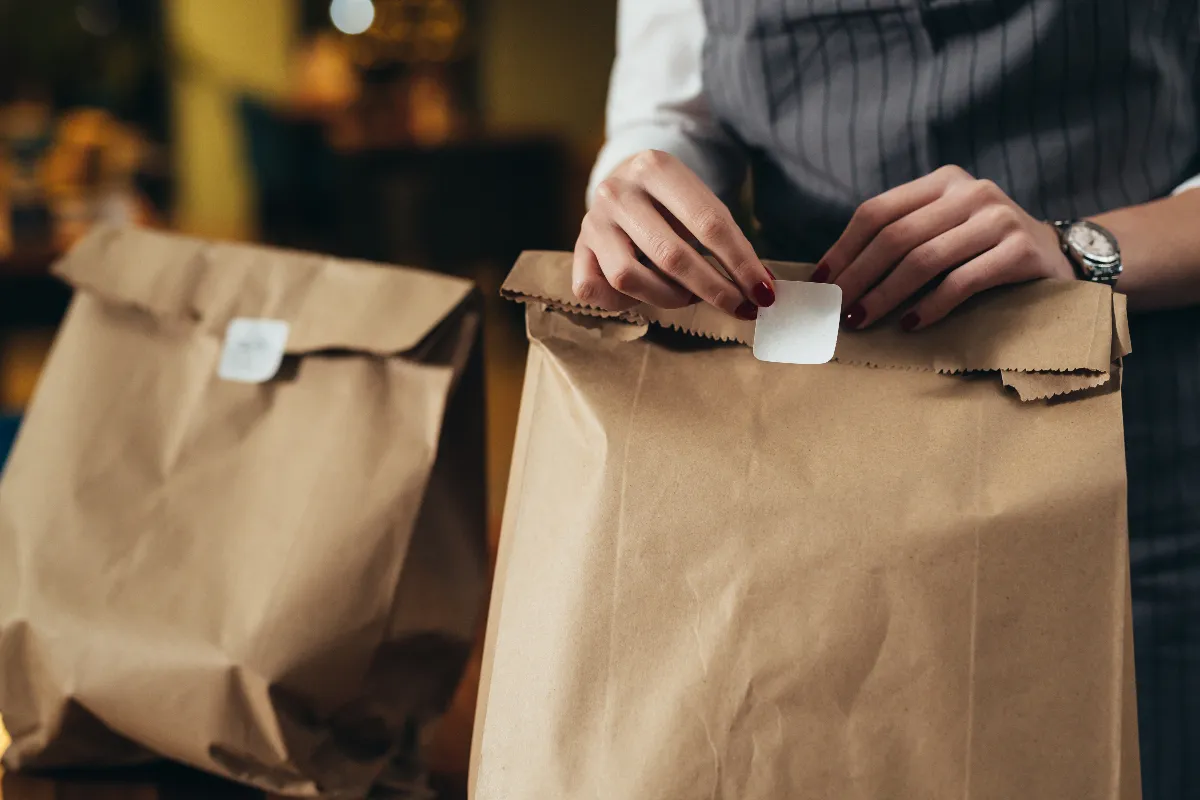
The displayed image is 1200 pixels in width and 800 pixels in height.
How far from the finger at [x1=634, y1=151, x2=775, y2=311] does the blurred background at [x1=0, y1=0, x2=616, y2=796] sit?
349 centimetres

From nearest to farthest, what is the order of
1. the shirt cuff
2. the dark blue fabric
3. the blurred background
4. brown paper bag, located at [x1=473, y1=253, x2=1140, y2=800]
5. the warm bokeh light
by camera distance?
brown paper bag, located at [x1=473, y1=253, x2=1140, y2=800]
the shirt cuff
the dark blue fabric
the blurred background
the warm bokeh light

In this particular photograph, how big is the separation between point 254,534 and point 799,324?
34cm

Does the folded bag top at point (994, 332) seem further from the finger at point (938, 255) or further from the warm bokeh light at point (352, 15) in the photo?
the warm bokeh light at point (352, 15)

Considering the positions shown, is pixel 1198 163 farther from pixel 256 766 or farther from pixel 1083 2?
pixel 256 766

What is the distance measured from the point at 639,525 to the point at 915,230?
19 centimetres

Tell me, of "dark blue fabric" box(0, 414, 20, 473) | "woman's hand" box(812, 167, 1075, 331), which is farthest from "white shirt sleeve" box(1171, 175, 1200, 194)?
"dark blue fabric" box(0, 414, 20, 473)

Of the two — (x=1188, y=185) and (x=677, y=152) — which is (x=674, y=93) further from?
(x=1188, y=185)

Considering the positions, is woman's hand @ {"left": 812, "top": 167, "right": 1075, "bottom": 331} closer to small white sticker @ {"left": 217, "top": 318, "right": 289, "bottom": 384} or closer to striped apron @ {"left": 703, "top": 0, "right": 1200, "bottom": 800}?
striped apron @ {"left": 703, "top": 0, "right": 1200, "bottom": 800}

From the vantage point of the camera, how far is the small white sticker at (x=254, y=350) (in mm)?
626

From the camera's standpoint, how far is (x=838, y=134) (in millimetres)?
630

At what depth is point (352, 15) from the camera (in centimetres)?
498

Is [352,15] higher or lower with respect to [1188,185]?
higher

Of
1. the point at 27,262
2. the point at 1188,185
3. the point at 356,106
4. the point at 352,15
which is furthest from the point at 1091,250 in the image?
the point at 352,15

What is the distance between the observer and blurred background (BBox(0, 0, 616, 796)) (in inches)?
176
